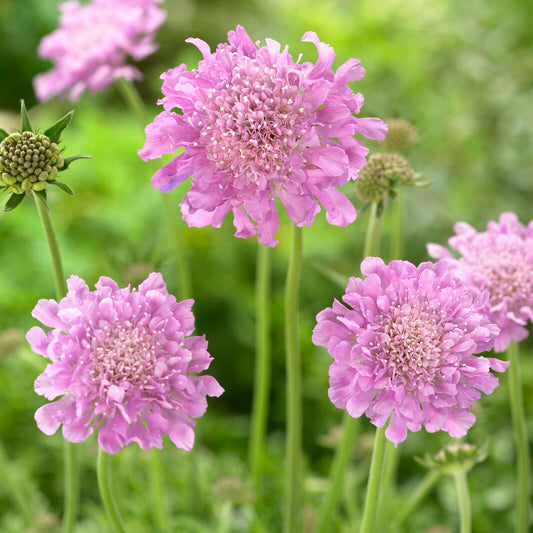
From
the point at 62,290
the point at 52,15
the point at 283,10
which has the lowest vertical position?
the point at 62,290

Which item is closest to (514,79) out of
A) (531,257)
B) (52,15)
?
(531,257)

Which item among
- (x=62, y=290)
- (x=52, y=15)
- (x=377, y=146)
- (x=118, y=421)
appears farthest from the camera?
(x=52, y=15)

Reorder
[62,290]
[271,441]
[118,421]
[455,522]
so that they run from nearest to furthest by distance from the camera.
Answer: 1. [118,421]
2. [62,290]
3. [455,522]
4. [271,441]

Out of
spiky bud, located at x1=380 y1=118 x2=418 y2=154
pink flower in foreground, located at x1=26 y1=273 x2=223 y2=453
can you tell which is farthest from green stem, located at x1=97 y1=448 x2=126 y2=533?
spiky bud, located at x1=380 y1=118 x2=418 y2=154

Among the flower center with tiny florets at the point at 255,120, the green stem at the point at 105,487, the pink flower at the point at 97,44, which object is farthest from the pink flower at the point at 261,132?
the pink flower at the point at 97,44

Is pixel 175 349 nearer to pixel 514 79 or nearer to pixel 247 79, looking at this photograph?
pixel 247 79

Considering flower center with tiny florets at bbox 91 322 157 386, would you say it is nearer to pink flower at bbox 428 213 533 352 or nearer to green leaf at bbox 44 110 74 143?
green leaf at bbox 44 110 74 143
